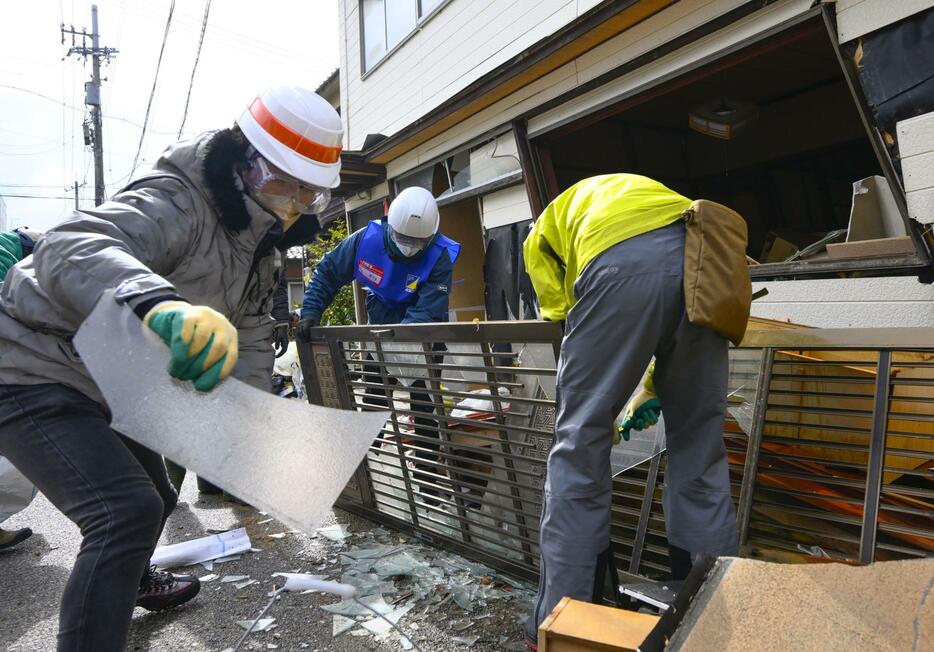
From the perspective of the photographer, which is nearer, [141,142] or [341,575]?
[341,575]

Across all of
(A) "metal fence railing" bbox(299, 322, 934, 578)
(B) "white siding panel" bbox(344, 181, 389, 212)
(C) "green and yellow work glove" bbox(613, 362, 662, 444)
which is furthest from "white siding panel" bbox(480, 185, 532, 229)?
(C) "green and yellow work glove" bbox(613, 362, 662, 444)

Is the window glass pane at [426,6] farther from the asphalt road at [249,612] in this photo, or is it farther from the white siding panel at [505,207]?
the asphalt road at [249,612]

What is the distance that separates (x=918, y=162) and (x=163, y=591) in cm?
389

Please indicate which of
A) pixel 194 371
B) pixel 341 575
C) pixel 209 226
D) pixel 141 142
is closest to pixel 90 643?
pixel 194 371

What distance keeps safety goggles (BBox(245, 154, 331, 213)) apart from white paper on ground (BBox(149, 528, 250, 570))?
1.98 metres

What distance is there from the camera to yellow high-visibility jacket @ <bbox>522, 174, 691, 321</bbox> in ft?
6.85

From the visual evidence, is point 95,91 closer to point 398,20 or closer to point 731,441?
point 398,20

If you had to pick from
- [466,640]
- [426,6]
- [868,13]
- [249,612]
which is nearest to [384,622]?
[466,640]

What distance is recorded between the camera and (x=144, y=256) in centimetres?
169

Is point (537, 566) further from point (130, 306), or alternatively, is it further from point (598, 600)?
point (130, 306)

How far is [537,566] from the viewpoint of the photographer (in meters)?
2.65

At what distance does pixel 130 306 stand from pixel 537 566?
1949 mm

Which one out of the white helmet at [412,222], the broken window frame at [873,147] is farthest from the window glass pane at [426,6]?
the white helmet at [412,222]

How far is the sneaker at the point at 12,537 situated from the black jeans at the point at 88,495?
2245 mm
